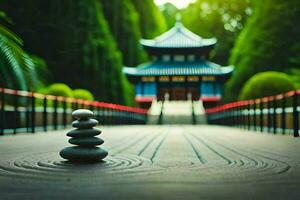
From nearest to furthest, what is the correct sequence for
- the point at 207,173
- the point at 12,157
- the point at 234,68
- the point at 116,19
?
1. the point at 207,173
2. the point at 12,157
3. the point at 234,68
4. the point at 116,19

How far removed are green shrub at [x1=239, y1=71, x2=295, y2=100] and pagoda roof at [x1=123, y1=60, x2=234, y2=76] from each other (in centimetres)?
2110

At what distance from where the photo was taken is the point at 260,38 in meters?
46.2

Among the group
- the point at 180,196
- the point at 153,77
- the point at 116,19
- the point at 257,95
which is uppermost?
the point at 116,19

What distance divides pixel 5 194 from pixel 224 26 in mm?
61271

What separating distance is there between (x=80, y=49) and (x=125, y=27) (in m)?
15.7

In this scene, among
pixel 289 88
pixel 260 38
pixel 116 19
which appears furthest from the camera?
pixel 116 19

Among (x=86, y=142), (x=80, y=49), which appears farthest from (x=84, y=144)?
(x=80, y=49)

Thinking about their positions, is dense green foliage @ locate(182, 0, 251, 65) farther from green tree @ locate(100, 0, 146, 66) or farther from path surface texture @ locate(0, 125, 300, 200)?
path surface texture @ locate(0, 125, 300, 200)

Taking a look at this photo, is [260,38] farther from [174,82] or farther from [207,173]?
[207,173]

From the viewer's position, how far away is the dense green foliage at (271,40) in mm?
44031

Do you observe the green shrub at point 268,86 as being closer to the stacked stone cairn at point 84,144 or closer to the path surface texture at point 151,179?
the path surface texture at point 151,179

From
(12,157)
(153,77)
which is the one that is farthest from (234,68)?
(12,157)

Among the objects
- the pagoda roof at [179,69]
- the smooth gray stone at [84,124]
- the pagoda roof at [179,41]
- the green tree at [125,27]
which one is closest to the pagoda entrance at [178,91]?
the pagoda roof at [179,69]

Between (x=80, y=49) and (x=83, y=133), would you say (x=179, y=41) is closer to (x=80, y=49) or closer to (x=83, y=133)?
(x=80, y=49)
